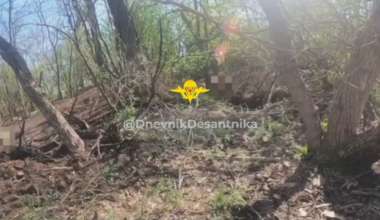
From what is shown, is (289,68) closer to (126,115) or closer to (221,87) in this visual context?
(126,115)

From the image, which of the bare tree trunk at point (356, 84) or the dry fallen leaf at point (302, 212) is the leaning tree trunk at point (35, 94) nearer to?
the dry fallen leaf at point (302, 212)

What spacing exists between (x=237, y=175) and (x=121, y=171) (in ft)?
2.82

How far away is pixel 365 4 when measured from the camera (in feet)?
8.73

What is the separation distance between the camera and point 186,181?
2.67m

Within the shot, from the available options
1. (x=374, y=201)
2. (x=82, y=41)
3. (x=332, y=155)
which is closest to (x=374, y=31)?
(x=332, y=155)

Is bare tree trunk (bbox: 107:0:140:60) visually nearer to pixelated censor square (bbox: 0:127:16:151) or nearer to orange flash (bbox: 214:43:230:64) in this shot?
orange flash (bbox: 214:43:230:64)

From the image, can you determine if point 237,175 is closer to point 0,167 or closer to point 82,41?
point 0,167

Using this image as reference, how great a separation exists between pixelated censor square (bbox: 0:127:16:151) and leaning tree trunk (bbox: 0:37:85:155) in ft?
1.84

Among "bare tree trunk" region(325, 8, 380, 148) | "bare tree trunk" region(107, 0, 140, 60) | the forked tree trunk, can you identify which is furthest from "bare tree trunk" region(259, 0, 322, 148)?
"bare tree trunk" region(107, 0, 140, 60)

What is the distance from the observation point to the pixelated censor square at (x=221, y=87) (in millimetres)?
4250

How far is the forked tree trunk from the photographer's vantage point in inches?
94.2

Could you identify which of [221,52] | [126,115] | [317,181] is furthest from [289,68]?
[221,52]

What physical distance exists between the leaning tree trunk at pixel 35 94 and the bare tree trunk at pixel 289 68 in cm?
173

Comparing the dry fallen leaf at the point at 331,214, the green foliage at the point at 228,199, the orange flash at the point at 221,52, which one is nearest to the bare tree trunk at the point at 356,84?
the dry fallen leaf at the point at 331,214
